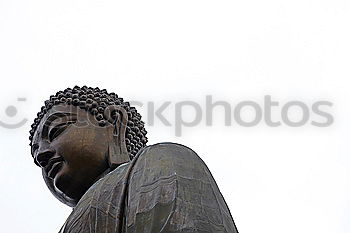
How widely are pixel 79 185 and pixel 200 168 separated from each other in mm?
1168

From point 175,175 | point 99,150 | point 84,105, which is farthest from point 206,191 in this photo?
point 84,105

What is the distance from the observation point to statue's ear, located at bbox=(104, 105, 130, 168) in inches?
272

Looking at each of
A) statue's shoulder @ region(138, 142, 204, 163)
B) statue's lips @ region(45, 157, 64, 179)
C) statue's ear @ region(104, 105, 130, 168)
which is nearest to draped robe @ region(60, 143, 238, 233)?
statue's shoulder @ region(138, 142, 204, 163)

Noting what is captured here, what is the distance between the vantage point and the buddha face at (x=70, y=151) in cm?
689

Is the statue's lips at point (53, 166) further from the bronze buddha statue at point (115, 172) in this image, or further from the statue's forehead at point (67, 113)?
the statue's forehead at point (67, 113)

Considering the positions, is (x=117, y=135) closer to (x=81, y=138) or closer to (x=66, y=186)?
(x=81, y=138)

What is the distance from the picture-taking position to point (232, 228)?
5.70 meters

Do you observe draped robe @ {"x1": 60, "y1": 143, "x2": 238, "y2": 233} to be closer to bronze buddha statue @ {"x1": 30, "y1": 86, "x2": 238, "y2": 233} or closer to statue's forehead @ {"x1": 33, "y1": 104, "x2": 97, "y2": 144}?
bronze buddha statue @ {"x1": 30, "y1": 86, "x2": 238, "y2": 233}

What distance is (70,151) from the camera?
6918 millimetres

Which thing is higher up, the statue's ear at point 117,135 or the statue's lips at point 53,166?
the statue's ear at point 117,135

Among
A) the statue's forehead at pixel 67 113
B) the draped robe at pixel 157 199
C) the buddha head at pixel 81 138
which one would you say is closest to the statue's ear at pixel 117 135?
the buddha head at pixel 81 138

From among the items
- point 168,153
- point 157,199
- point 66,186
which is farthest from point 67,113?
point 157,199

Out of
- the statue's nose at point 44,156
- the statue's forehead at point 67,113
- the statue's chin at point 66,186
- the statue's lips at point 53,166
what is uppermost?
the statue's forehead at point 67,113

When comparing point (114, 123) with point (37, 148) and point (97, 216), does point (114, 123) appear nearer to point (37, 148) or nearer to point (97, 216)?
point (37, 148)
